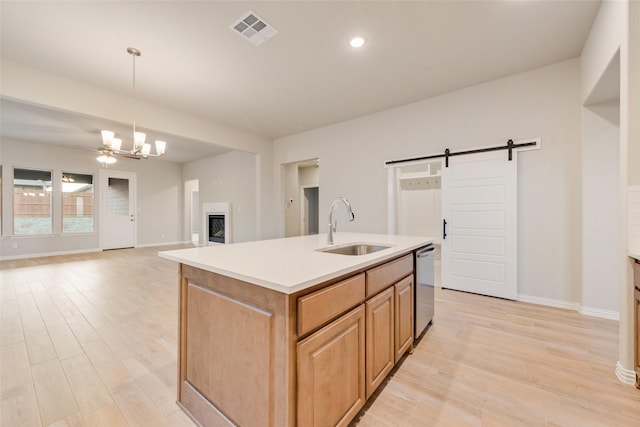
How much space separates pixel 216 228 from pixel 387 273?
7.07 meters

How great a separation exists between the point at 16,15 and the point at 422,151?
183 inches

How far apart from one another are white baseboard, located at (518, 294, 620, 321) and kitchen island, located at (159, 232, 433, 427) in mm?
2633

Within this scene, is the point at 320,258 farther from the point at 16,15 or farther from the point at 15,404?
the point at 16,15

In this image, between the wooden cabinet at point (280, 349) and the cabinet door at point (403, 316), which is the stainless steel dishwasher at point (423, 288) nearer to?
the cabinet door at point (403, 316)

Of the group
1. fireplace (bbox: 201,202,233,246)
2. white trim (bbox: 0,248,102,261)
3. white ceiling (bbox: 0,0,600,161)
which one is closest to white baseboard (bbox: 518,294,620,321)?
white ceiling (bbox: 0,0,600,161)

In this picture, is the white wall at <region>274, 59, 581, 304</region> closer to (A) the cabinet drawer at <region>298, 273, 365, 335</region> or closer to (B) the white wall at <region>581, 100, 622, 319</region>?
(B) the white wall at <region>581, 100, 622, 319</region>

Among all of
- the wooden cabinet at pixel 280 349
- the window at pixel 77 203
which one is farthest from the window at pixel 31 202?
the wooden cabinet at pixel 280 349

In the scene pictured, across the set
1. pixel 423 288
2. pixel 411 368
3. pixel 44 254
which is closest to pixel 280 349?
pixel 411 368

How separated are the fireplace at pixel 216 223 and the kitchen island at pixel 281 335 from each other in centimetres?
583

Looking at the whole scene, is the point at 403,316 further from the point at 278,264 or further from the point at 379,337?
the point at 278,264

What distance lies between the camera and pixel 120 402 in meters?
1.55

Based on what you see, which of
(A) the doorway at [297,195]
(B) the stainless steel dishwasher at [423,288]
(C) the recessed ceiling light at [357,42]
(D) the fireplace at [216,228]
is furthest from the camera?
(D) the fireplace at [216,228]

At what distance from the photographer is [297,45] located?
8.91 ft

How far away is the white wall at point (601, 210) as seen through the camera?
2.67m
